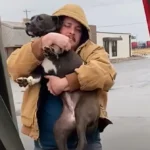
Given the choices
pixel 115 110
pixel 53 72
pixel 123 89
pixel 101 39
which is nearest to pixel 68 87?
pixel 53 72

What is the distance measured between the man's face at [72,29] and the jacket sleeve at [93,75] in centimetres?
14

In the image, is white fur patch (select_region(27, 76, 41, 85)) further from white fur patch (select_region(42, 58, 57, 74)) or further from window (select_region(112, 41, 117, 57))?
window (select_region(112, 41, 117, 57))

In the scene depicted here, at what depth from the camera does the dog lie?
7.89 ft

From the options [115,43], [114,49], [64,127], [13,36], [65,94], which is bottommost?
[114,49]

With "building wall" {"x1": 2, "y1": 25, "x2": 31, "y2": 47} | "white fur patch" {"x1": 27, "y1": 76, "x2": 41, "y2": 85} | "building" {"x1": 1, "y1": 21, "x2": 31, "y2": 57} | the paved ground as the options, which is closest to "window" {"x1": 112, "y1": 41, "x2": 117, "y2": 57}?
"building" {"x1": 1, "y1": 21, "x2": 31, "y2": 57}

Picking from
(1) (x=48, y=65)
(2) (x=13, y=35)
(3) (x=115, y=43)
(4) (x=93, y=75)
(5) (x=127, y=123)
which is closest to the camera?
(4) (x=93, y=75)

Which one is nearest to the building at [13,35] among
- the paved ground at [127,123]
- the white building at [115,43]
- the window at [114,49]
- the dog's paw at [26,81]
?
the white building at [115,43]

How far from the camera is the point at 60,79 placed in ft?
8.07

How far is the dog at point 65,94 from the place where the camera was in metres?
2.41

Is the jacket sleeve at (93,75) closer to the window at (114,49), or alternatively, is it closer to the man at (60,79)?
the man at (60,79)

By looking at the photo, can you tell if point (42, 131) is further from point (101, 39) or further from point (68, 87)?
point (101, 39)

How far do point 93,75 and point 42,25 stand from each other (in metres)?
0.41

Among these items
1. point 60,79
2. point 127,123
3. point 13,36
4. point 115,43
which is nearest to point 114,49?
point 115,43

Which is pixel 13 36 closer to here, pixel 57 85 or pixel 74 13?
pixel 74 13
